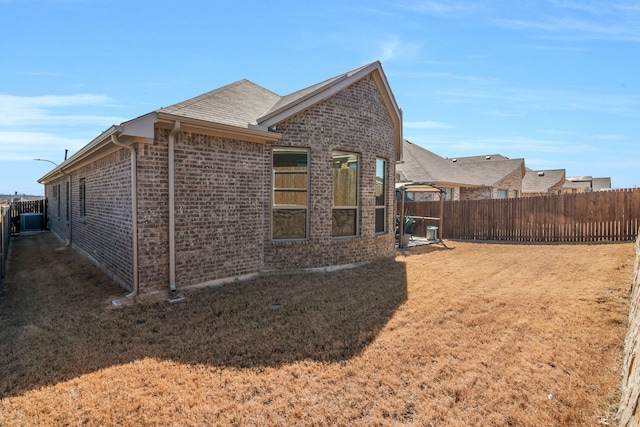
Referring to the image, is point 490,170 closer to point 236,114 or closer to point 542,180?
point 542,180

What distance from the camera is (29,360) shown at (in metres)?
4.00

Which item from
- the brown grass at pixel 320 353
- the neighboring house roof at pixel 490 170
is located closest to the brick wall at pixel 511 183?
the neighboring house roof at pixel 490 170

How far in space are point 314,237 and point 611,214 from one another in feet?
36.7

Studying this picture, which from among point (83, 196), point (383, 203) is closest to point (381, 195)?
point (383, 203)

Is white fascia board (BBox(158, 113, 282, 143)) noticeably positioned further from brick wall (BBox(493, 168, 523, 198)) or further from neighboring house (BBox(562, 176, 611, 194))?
neighboring house (BBox(562, 176, 611, 194))

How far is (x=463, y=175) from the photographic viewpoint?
2305cm

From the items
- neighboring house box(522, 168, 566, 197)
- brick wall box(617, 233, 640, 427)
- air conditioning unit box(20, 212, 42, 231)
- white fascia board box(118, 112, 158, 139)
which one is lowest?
brick wall box(617, 233, 640, 427)

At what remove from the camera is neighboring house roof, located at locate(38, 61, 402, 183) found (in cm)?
593

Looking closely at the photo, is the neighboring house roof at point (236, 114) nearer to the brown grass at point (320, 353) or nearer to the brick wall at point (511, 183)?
the brown grass at point (320, 353)

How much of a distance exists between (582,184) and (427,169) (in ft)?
125

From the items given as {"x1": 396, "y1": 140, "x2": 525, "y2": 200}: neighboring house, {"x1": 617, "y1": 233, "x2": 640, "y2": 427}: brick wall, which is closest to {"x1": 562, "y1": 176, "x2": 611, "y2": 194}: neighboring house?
{"x1": 396, "y1": 140, "x2": 525, "y2": 200}: neighboring house

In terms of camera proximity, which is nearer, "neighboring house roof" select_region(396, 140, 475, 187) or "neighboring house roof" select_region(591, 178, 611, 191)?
"neighboring house roof" select_region(396, 140, 475, 187)

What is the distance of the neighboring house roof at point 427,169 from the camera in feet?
65.5

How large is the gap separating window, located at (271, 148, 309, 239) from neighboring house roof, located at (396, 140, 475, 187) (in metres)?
11.8
